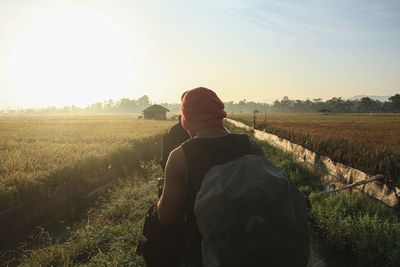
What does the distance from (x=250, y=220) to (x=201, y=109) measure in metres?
0.87

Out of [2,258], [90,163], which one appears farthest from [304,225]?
[90,163]

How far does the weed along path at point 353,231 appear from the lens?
15.4ft

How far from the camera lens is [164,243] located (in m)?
2.46

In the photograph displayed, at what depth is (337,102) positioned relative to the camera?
122 metres

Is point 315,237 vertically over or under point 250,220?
under

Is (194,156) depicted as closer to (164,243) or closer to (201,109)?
(201,109)

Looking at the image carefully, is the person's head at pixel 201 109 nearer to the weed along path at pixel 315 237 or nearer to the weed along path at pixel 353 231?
the weed along path at pixel 315 237

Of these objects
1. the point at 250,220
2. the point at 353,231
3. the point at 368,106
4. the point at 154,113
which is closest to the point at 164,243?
Answer: the point at 250,220

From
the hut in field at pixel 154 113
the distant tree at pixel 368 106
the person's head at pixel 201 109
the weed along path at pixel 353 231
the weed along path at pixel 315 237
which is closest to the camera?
the person's head at pixel 201 109

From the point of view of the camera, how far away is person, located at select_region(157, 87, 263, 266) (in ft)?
7.27

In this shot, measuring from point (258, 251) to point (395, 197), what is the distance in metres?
5.80

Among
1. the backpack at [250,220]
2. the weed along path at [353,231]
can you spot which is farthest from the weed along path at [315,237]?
the backpack at [250,220]

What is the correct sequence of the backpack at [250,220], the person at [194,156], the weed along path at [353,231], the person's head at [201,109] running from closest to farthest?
1. the backpack at [250,220]
2. the person at [194,156]
3. the person's head at [201,109]
4. the weed along path at [353,231]

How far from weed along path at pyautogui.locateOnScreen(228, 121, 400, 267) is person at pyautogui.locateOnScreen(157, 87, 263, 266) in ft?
10.8
